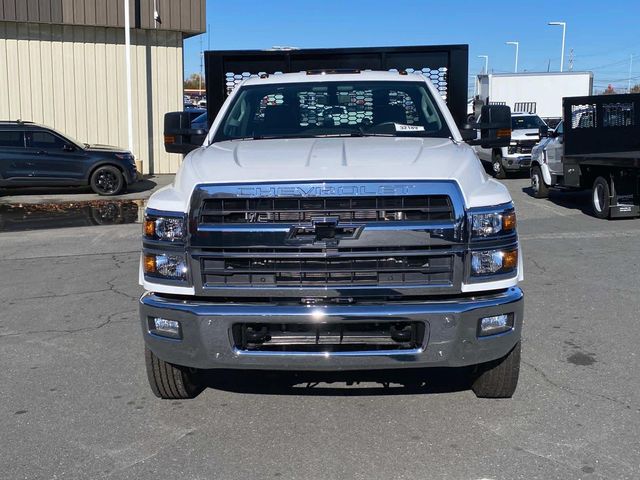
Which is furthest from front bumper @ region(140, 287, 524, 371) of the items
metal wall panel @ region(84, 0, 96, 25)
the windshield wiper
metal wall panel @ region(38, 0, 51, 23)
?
metal wall panel @ region(84, 0, 96, 25)

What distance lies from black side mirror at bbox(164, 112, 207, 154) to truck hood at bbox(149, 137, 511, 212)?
42.8 inches

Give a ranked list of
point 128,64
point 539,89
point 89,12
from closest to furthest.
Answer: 1. point 89,12
2. point 128,64
3. point 539,89

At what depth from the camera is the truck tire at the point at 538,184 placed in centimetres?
1569

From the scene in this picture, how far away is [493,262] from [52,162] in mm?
14134

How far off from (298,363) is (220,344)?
1.38 feet

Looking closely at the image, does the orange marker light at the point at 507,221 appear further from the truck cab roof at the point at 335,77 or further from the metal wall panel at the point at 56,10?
the metal wall panel at the point at 56,10

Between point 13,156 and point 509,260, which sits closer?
point 509,260

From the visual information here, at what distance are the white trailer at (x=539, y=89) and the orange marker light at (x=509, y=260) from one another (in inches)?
1089

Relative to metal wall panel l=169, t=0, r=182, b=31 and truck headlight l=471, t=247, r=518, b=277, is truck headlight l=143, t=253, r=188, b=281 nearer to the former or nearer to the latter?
truck headlight l=471, t=247, r=518, b=277

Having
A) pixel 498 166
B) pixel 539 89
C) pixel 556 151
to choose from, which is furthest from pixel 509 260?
pixel 539 89

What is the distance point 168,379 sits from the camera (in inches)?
174

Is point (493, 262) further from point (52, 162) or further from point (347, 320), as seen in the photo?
point (52, 162)

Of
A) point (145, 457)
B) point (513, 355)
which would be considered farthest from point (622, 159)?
point (145, 457)

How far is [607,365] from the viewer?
5.14 metres
